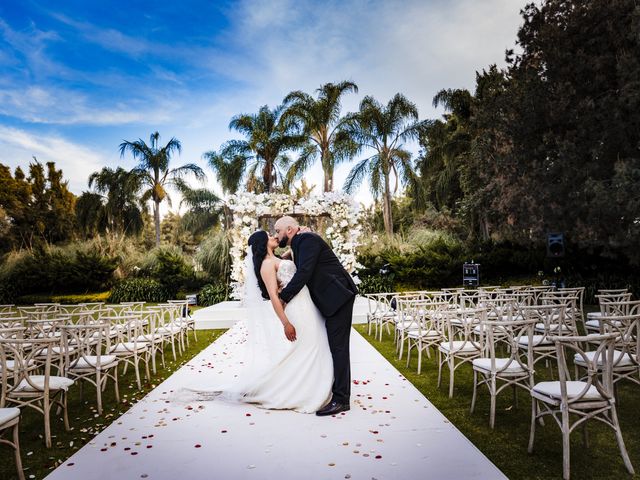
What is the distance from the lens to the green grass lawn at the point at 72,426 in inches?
134

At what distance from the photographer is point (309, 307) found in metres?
4.34

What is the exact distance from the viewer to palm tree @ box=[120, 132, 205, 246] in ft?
92.8

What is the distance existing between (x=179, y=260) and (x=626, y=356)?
18.4 m

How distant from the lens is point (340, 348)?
14.0 ft

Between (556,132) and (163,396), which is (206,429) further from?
(556,132)

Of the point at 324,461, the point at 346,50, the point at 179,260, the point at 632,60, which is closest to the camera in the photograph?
the point at 324,461

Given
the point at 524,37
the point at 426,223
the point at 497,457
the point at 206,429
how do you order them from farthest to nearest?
the point at 426,223, the point at 524,37, the point at 206,429, the point at 497,457

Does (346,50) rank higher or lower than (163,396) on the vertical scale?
higher

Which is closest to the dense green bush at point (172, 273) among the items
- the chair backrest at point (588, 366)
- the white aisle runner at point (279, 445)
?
the white aisle runner at point (279, 445)

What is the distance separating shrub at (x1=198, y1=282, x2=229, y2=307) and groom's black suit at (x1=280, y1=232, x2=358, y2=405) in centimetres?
1408

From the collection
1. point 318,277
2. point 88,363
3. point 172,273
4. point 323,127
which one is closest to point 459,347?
point 318,277

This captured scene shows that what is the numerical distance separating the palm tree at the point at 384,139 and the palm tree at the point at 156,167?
11225mm

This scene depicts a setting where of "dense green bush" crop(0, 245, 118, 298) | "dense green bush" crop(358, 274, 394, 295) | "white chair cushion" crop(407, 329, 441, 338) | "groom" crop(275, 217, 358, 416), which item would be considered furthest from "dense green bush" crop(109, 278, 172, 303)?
"groom" crop(275, 217, 358, 416)

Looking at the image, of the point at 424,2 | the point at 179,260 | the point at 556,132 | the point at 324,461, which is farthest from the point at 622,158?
the point at 179,260
